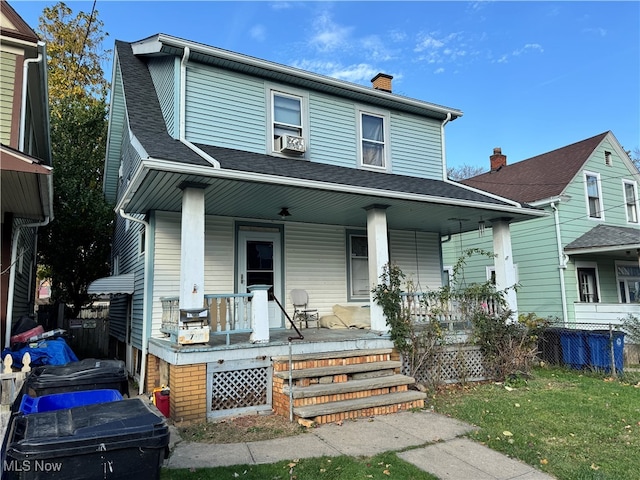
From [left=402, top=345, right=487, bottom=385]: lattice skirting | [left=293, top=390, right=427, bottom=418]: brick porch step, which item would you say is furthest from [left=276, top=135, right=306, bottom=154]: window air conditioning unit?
[left=293, top=390, right=427, bottom=418]: brick porch step

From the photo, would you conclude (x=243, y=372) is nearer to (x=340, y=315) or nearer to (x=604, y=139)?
(x=340, y=315)

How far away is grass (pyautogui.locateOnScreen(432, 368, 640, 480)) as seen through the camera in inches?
159

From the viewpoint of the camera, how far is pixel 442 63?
13.3m

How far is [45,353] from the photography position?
21.9ft

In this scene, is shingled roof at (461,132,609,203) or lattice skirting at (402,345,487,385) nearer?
lattice skirting at (402,345,487,385)

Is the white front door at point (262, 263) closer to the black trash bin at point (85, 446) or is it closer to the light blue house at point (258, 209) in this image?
the light blue house at point (258, 209)

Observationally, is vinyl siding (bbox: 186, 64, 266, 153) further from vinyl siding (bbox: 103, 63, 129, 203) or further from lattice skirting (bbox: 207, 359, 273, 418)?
lattice skirting (bbox: 207, 359, 273, 418)

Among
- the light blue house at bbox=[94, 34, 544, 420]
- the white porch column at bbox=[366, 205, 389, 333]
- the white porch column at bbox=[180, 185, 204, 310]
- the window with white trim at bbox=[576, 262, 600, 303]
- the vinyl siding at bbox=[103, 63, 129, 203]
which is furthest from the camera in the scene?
the window with white trim at bbox=[576, 262, 600, 303]

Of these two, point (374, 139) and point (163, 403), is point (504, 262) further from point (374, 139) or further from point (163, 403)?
point (163, 403)

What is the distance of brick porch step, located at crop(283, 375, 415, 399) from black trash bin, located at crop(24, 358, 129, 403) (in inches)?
83.5

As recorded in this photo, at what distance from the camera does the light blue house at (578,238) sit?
12.5 meters

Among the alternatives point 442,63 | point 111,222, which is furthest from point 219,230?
point 442,63

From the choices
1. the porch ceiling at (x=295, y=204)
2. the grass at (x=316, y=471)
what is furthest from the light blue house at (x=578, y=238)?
the grass at (x=316, y=471)

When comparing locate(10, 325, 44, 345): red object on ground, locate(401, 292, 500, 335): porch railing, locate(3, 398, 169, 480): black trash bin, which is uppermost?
locate(401, 292, 500, 335): porch railing
